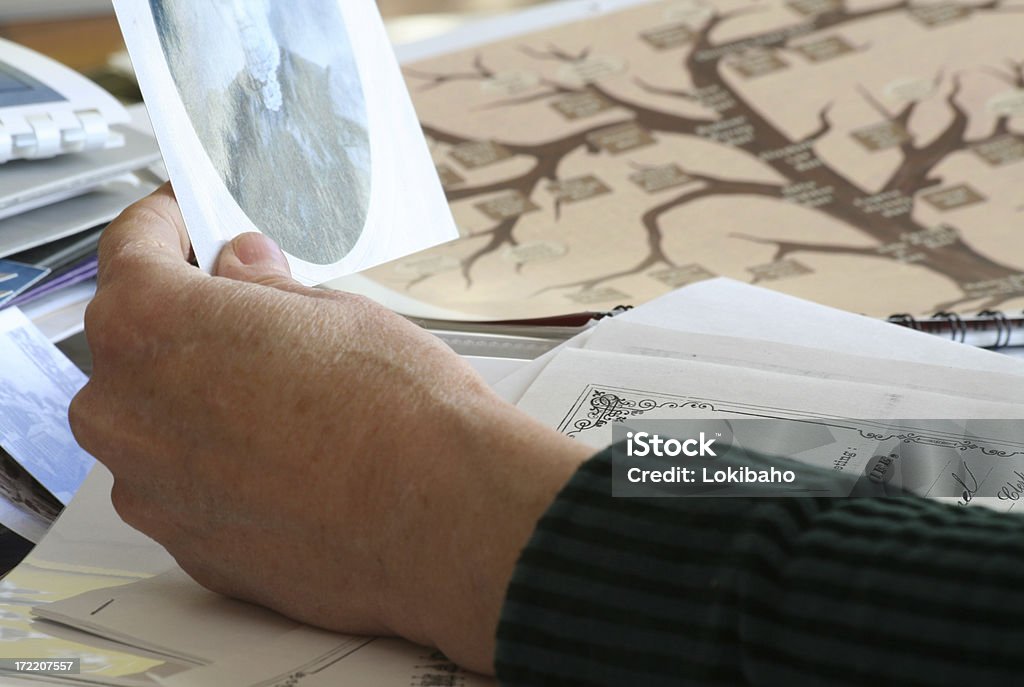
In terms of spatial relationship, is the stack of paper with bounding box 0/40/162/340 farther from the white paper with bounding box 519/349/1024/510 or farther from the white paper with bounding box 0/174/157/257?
the white paper with bounding box 519/349/1024/510

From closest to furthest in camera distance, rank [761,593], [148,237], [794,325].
A: [761,593] < [148,237] < [794,325]

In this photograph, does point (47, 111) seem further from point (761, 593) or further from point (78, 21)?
point (78, 21)

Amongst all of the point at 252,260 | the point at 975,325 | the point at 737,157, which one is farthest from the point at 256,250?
the point at 737,157

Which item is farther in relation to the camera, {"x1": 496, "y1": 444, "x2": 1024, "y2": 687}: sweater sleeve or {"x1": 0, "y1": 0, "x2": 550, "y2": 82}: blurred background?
{"x1": 0, "y1": 0, "x2": 550, "y2": 82}: blurred background

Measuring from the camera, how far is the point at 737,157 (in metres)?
0.98

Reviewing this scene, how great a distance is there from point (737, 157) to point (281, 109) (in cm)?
50

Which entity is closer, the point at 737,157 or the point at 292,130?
the point at 292,130

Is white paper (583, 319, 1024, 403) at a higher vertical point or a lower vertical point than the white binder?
lower

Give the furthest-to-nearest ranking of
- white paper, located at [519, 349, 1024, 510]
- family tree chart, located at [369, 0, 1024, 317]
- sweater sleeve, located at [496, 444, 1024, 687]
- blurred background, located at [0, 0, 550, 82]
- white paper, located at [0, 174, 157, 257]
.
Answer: blurred background, located at [0, 0, 550, 82] < family tree chart, located at [369, 0, 1024, 317] < white paper, located at [0, 174, 157, 257] < white paper, located at [519, 349, 1024, 510] < sweater sleeve, located at [496, 444, 1024, 687]

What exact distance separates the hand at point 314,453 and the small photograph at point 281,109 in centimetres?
11

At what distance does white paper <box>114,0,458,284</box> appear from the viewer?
54 centimetres

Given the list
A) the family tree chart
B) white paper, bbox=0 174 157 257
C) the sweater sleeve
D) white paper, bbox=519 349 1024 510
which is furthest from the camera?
the family tree chart

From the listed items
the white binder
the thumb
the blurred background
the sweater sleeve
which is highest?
the blurred background

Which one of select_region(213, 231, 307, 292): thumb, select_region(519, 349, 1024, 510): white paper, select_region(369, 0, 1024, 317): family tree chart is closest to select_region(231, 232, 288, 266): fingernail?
select_region(213, 231, 307, 292): thumb
